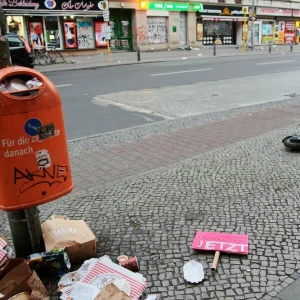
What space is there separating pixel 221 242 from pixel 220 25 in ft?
123

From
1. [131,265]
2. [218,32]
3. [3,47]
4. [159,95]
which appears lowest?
[159,95]

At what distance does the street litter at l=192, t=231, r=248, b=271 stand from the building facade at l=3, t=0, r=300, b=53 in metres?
18.8

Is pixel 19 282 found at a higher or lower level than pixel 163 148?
higher

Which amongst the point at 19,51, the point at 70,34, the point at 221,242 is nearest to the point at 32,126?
the point at 221,242

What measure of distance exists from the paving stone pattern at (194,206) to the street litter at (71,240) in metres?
0.22

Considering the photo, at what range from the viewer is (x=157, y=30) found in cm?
3209

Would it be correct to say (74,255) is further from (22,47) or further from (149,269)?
(22,47)

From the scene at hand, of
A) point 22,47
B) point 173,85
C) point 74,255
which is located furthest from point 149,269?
point 22,47

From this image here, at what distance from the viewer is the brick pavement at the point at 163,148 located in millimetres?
5191

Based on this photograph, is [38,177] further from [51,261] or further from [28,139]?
[51,261]

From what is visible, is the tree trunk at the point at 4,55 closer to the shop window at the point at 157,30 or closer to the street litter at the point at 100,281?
the street litter at the point at 100,281

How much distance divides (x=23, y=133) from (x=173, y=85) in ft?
36.3

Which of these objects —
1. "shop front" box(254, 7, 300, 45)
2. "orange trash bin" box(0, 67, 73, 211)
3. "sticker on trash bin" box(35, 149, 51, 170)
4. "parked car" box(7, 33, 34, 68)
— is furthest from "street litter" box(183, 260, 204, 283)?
"shop front" box(254, 7, 300, 45)

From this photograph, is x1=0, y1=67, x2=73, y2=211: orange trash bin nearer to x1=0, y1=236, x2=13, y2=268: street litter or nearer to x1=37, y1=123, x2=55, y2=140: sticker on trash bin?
x1=37, y1=123, x2=55, y2=140: sticker on trash bin
